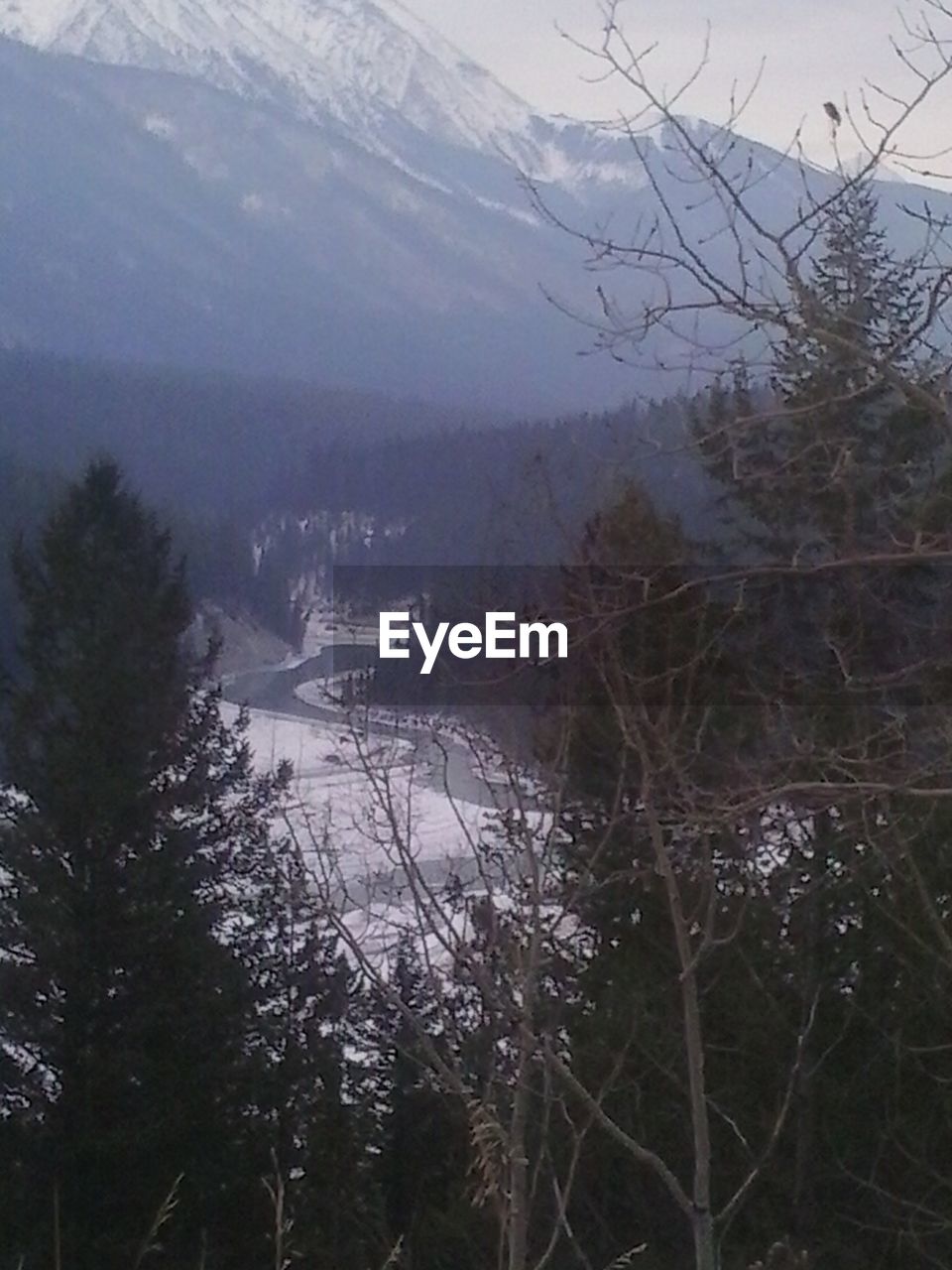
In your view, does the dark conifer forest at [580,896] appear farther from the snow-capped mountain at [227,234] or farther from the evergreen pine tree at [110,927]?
the snow-capped mountain at [227,234]

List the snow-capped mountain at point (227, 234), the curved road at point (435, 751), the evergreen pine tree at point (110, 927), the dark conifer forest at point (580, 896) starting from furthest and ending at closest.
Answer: the snow-capped mountain at point (227, 234) → the evergreen pine tree at point (110, 927) → the curved road at point (435, 751) → the dark conifer forest at point (580, 896)

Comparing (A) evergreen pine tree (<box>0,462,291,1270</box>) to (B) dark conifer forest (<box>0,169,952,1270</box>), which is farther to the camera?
(A) evergreen pine tree (<box>0,462,291,1270</box>)

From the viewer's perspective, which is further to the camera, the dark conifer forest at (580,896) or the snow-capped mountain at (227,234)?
the snow-capped mountain at (227,234)

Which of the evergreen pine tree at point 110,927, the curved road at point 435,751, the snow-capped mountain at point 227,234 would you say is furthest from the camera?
the snow-capped mountain at point 227,234

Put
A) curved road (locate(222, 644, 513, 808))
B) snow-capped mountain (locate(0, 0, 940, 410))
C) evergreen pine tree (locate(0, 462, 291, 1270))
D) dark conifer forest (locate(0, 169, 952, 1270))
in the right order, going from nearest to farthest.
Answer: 1. dark conifer forest (locate(0, 169, 952, 1270))
2. curved road (locate(222, 644, 513, 808))
3. evergreen pine tree (locate(0, 462, 291, 1270))
4. snow-capped mountain (locate(0, 0, 940, 410))

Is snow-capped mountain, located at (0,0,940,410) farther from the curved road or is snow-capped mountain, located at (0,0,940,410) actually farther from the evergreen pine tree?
the curved road

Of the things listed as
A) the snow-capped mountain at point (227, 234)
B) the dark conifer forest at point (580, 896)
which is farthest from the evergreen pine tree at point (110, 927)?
the snow-capped mountain at point (227, 234)

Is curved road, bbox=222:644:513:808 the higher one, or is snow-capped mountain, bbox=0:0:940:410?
snow-capped mountain, bbox=0:0:940:410

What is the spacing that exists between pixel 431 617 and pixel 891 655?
1.55 metres

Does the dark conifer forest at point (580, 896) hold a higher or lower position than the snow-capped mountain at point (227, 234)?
lower

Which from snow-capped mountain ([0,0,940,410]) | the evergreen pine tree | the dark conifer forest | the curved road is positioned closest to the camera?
the dark conifer forest

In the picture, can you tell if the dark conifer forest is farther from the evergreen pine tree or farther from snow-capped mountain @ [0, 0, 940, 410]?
snow-capped mountain @ [0, 0, 940, 410]

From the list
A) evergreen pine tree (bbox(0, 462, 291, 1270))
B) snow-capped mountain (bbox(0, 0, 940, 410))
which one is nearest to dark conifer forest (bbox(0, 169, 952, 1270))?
evergreen pine tree (bbox(0, 462, 291, 1270))

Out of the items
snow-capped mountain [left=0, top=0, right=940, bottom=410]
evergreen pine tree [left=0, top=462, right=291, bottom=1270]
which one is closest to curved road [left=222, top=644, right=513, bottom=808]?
evergreen pine tree [left=0, top=462, right=291, bottom=1270]
